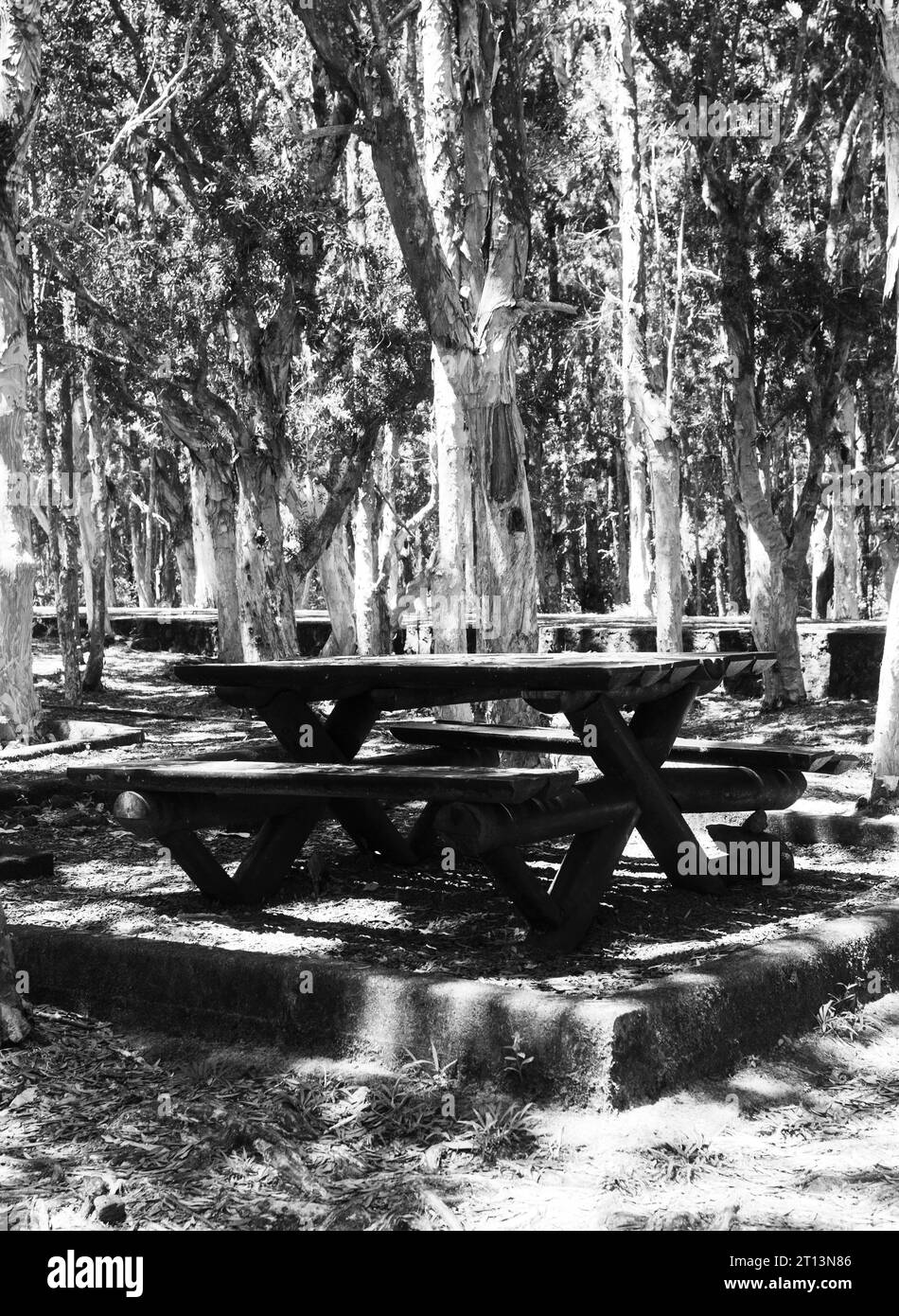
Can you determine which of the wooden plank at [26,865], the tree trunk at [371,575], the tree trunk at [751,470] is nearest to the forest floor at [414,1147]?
the wooden plank at [26,865]

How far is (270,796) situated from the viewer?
5.16m

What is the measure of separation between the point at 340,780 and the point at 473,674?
0.59 m

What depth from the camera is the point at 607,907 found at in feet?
17.3

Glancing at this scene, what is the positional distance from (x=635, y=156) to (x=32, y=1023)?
12.6m

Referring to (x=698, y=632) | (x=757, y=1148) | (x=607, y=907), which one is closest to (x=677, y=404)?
(x=698, y=632)

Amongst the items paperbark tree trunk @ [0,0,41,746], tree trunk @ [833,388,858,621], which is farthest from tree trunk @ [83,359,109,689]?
tree trunk @ [833,388,858,621]

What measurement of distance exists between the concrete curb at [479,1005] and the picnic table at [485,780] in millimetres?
599

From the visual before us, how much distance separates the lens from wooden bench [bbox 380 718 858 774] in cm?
573

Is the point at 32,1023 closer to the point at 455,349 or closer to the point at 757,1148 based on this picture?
the point at 757,1148

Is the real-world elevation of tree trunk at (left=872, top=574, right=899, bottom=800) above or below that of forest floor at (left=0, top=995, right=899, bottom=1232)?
above

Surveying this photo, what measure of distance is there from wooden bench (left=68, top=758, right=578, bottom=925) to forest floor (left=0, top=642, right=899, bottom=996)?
0.56 feet

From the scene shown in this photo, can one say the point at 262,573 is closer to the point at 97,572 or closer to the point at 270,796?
the point at 97,572

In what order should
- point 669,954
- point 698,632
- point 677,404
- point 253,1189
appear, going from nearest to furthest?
point 253,1189 < point 669,954 < point 698,632 < point 677,404

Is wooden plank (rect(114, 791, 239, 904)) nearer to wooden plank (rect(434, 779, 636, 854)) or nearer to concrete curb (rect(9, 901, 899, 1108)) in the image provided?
concrete curb (rect(9, 901, 899, 1108))
